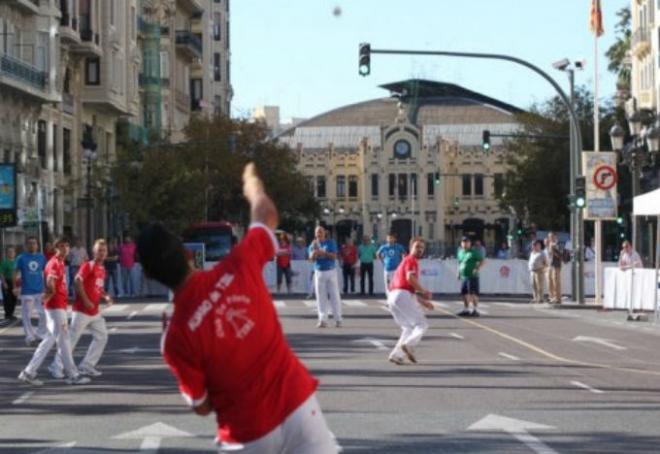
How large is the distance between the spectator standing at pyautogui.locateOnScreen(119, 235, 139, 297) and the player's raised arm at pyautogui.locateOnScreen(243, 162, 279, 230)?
4375cm

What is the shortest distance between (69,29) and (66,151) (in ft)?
17.4

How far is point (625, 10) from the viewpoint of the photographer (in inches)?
3735

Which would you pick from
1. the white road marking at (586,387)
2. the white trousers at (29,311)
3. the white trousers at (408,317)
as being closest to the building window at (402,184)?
the white trousers at (29,311)

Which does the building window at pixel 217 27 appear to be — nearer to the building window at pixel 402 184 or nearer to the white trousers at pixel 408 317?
the building window at pixel 402 184

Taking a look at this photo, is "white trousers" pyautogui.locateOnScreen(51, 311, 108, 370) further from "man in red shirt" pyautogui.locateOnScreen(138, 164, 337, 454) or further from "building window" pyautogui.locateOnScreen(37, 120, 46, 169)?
"building window" pyautogui.locateOnScreen(37, 120, 46, 169)

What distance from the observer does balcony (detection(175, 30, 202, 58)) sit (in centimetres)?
9162

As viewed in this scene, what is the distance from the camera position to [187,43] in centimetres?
9206

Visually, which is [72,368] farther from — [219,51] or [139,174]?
[219,51]

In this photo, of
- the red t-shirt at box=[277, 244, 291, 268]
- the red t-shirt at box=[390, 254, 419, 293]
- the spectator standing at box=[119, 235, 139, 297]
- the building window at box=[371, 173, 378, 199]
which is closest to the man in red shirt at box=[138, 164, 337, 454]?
the red t-shirt at box=[390, 254, 419, 293]

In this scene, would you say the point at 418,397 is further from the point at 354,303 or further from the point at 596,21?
the point at 596,21

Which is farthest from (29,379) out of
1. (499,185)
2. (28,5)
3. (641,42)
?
(499,185)

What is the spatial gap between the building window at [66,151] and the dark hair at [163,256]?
58.8 meters

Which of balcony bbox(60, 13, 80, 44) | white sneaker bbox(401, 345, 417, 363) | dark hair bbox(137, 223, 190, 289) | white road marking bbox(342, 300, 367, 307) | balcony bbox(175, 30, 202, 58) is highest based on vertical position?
balcony bbox(175, 30, 202, 58)

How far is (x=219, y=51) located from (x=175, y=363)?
106709 mm
